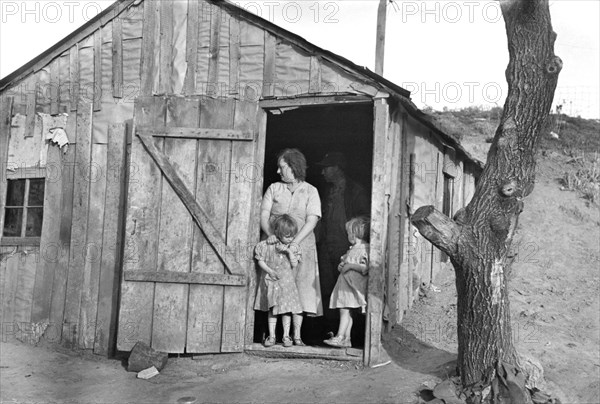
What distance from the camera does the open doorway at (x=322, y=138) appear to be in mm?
9930

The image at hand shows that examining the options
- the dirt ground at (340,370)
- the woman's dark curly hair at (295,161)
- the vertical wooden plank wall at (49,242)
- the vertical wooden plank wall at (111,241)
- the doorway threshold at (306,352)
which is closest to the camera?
the dirt ground at (340,370)

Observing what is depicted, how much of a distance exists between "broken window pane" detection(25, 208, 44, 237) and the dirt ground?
1.36 meters

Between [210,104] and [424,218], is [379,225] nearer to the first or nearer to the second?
[424,218]

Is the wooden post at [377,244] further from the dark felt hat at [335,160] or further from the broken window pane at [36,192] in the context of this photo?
the broken window pane at [36,192]

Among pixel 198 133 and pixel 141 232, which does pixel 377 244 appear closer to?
pixel 198 133

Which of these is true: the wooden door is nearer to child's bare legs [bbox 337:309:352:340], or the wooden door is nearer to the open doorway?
child's bare legs [bbox 337:309:352:340]

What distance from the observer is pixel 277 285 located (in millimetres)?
7398

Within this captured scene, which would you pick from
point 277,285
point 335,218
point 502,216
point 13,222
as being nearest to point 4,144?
point 13,222

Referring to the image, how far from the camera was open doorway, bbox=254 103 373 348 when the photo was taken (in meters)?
9.93

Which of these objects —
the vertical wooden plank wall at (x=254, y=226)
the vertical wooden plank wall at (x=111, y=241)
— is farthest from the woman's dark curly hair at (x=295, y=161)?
the vertical wooden plank wall at (x=111, y=241)

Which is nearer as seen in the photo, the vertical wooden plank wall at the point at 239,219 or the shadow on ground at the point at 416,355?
the shadow on ground at the point at 416,355

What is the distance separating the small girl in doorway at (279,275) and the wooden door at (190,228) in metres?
0.18

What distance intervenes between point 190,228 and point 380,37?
11.4m

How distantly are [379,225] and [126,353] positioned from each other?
329 centimetres
